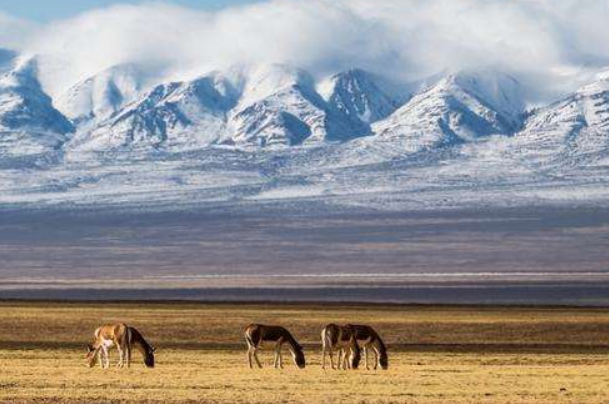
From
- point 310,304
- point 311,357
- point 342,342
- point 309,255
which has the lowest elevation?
point 342,342

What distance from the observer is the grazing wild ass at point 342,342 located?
30656 mm

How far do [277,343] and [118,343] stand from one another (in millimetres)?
2508

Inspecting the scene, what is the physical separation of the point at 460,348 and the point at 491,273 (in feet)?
126

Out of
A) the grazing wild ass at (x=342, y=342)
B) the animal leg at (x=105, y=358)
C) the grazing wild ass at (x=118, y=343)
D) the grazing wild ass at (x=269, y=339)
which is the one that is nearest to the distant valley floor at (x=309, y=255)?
the grazing wild ass at (x=342, y=342)

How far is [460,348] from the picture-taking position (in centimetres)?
3881

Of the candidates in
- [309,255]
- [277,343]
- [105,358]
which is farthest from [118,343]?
[309,255]

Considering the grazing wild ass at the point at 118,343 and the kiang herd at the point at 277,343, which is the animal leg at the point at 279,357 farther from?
the grazing wild ass at the point at 118,343

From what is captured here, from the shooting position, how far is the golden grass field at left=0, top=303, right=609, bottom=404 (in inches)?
1041

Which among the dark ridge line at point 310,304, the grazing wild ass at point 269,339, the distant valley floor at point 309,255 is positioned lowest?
the grazing wild ass at point 269,339

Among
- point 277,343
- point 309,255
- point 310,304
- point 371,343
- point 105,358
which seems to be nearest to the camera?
point 105,358

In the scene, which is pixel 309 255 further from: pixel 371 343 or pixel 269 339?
pixel 269 339

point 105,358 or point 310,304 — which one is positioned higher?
point 310,304

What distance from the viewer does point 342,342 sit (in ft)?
101

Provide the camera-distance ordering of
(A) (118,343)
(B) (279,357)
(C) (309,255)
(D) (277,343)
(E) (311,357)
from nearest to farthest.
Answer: (A) (118,343) → (D) (277,343) → (B) (279,357) → (E) (311,357) → (C) (309,255)
